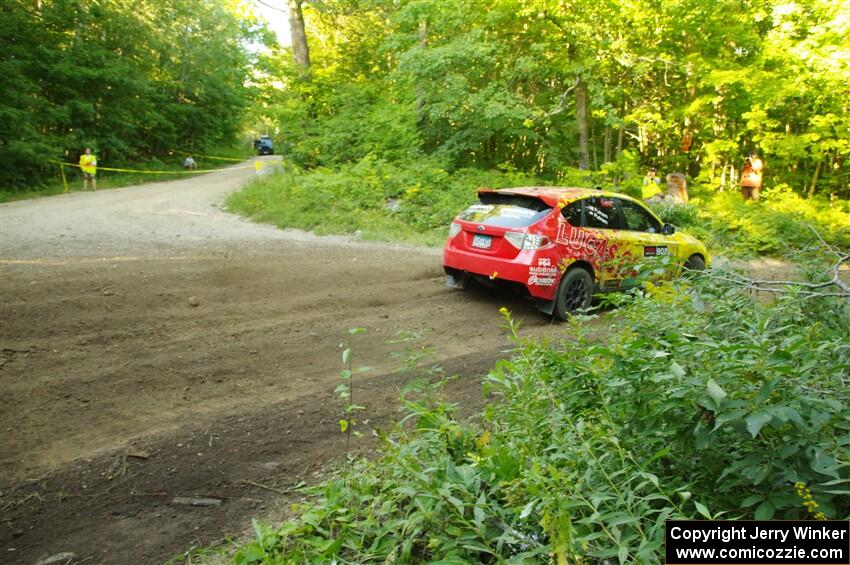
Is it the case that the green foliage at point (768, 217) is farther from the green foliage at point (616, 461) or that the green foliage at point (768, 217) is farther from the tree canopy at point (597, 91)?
the green foliage at point (616, 461)

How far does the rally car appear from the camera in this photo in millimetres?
7438

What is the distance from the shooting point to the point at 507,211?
782 centimetres

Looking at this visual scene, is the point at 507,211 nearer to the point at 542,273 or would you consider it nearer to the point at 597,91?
the point at 542,273

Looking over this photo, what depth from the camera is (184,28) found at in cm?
3288

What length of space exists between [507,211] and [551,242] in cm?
79

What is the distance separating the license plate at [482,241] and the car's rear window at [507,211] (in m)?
0.19

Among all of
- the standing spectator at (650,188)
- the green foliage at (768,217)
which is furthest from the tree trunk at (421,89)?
the green foliage at (768,217)

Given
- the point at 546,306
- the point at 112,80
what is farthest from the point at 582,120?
the point at 112,80

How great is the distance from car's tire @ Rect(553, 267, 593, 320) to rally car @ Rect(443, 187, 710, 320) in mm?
13

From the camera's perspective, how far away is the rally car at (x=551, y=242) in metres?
7.44

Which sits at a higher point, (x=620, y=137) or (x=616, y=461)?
(x=620, y=137)

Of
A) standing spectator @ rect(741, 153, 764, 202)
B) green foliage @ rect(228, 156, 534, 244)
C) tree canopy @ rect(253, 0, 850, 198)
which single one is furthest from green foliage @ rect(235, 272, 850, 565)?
standing spectator @ rect(741, 153, 764, 202)

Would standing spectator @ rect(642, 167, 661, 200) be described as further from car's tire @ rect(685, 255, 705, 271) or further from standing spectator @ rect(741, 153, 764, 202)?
car's tire @ rect(685, 255, 705, 271)

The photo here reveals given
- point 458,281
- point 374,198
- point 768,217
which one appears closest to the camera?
point 458,281
